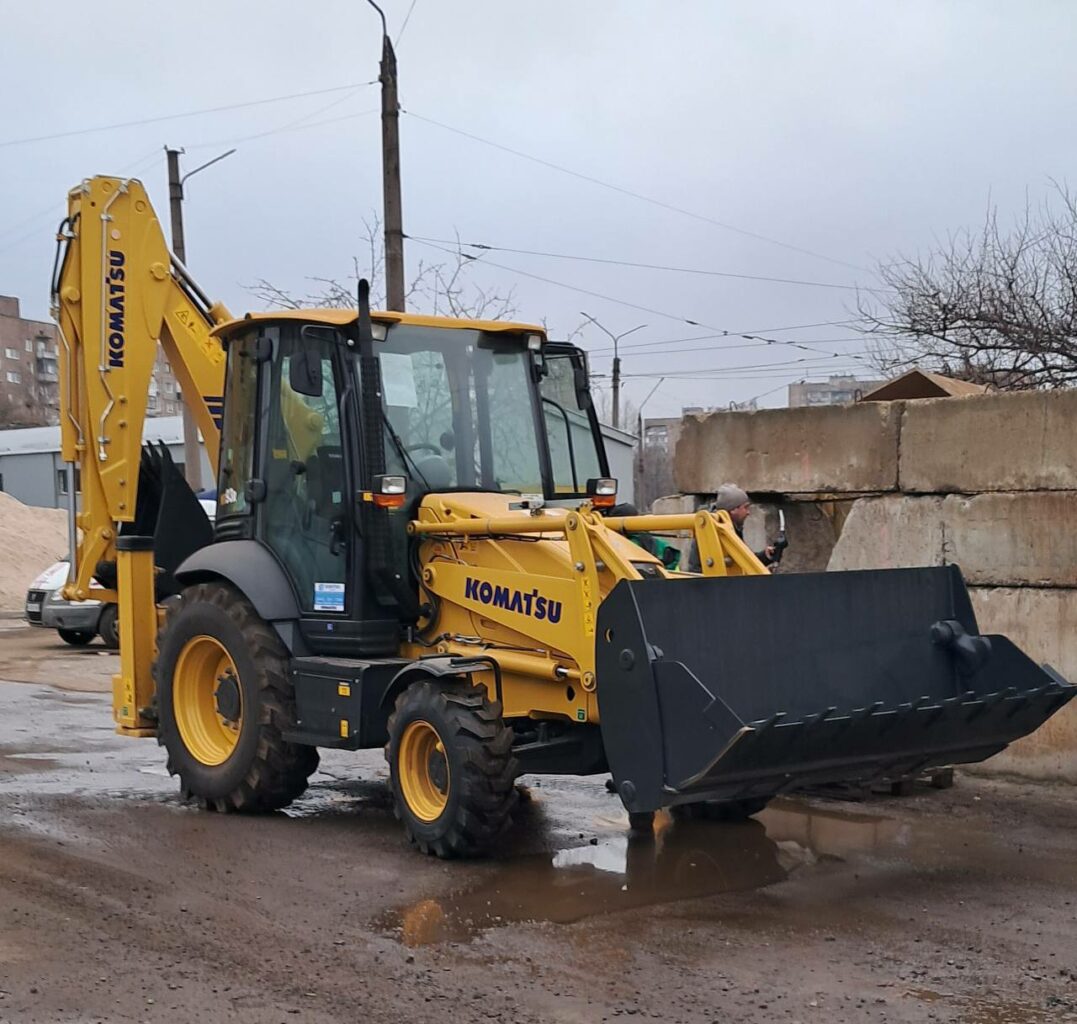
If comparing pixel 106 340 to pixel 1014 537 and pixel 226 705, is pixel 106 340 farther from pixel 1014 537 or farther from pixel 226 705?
pixel 1014 537

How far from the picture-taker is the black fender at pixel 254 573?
7841 millimetres

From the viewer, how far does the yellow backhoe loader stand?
6316mm

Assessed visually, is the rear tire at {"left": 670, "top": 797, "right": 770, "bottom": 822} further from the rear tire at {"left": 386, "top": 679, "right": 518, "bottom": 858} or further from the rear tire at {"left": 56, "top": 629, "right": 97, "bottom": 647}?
the rear tire at {"left": 56, "top": 629, "right": 97, "bottom": 647}

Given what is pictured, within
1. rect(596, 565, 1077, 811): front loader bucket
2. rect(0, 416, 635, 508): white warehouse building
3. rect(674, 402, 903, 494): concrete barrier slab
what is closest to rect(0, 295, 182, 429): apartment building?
rect(0, 416, 635, 508): white warehouse building

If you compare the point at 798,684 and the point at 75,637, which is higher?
the point at 798,684

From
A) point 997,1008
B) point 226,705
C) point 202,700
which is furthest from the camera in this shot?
point 202,700

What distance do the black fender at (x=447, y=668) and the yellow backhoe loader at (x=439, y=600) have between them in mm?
18

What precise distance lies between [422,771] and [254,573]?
5.45 feet

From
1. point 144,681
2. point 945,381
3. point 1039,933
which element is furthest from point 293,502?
point 945,381

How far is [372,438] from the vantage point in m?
7.41

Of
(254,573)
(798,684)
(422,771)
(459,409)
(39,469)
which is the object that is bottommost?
(422,771)

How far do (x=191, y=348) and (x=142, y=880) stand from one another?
165 inches

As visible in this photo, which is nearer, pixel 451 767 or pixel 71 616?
pixel 451 767

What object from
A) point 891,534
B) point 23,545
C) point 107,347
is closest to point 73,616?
point 107,347
